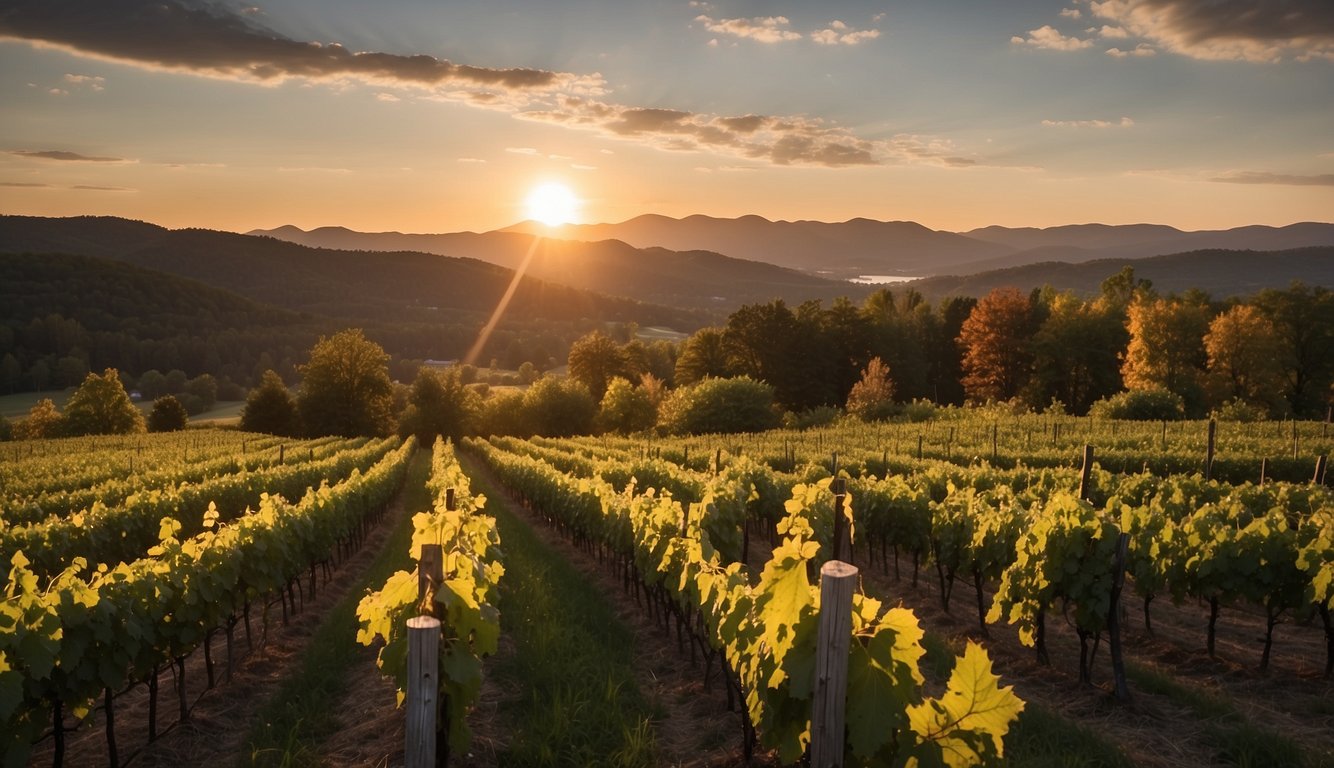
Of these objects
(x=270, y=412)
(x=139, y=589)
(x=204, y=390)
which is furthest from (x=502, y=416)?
(x=139, y=589)

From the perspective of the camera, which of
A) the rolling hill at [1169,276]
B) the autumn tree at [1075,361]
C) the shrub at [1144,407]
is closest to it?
the shrub at [1144,407]

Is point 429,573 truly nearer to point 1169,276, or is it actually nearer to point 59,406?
point 59,406

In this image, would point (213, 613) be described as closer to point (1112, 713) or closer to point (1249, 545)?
point (1112, 713)

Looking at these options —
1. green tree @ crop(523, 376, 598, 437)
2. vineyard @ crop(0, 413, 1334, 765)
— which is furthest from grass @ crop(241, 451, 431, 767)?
green tree @ crop(523, 376, 598, 437)

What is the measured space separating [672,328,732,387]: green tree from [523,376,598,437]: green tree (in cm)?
837

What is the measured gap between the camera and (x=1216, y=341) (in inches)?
1841

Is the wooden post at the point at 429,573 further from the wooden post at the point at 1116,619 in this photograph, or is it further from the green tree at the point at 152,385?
the green tree at the point at 152,385

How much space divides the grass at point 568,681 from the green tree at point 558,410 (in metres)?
49.8

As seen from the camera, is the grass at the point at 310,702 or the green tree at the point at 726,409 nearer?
the grass at the point at 310,702

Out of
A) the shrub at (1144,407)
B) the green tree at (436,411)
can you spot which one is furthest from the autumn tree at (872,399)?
the green tree at (436,411)

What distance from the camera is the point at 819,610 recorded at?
13.8 ft

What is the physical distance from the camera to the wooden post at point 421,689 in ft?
12.8

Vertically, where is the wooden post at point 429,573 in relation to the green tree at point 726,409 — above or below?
above

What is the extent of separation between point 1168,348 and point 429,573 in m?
54.7
